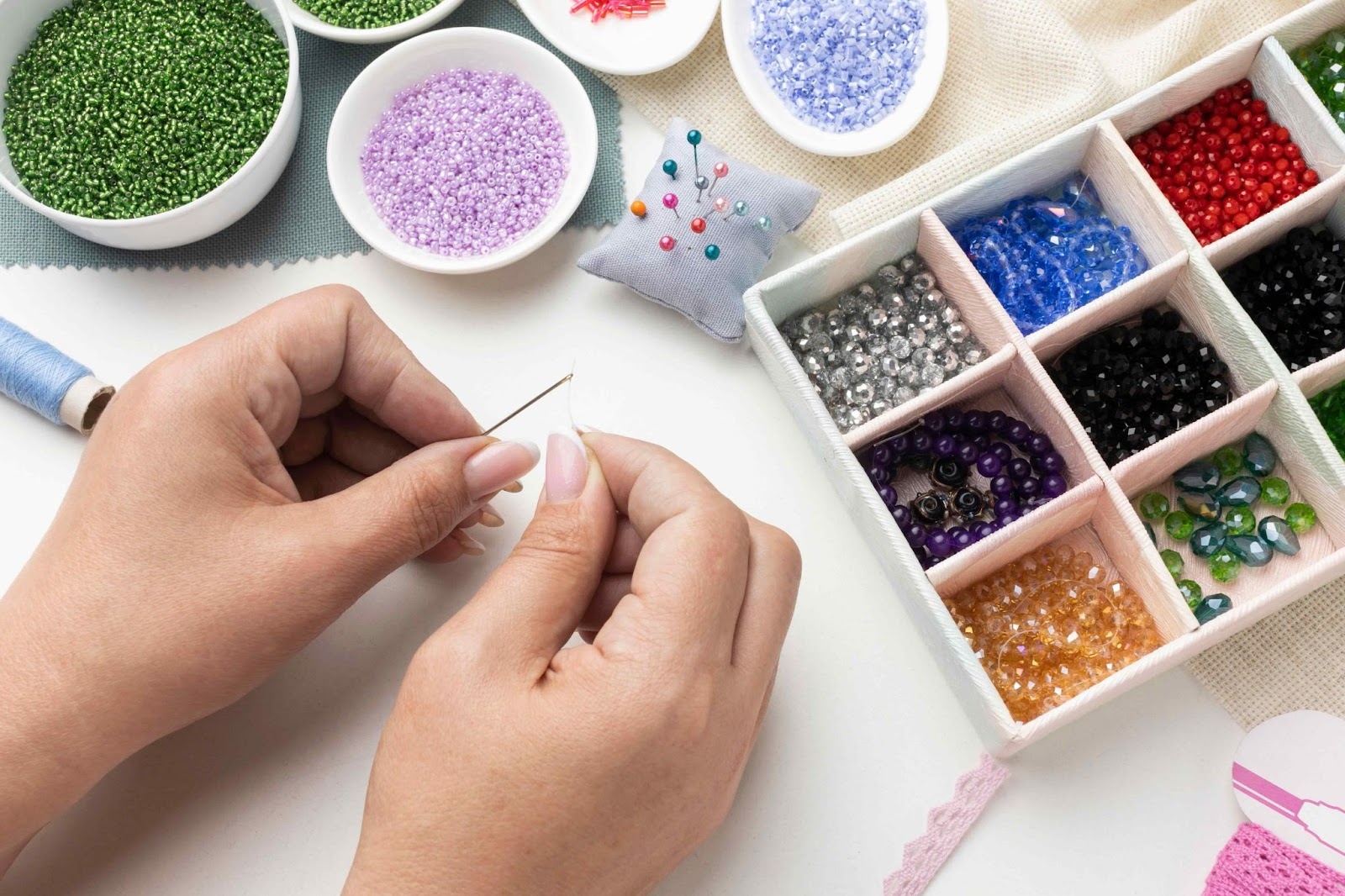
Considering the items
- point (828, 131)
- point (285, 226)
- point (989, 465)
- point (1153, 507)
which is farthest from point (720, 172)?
point (1153, 507)

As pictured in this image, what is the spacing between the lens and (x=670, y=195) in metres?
1.62

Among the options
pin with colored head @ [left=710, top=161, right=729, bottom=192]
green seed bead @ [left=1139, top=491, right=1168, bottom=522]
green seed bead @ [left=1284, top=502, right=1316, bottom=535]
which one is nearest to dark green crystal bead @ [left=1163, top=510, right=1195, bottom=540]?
green seed bead @ [left=1139, top=491, right=1168, bottom=522]

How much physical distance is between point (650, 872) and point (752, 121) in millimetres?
→ 1107

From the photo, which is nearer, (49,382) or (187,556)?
(187,556)

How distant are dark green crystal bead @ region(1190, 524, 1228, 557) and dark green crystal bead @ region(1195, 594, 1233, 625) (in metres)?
0.07

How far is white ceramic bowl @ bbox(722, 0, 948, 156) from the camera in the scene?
165 cm

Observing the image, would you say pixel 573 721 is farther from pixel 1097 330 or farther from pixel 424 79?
pixel 424 79

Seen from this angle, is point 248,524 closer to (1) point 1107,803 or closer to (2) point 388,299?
(2) point 388,299

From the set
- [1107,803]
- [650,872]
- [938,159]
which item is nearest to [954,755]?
[1107,803]

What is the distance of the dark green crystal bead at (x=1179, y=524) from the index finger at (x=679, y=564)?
2.32 feet

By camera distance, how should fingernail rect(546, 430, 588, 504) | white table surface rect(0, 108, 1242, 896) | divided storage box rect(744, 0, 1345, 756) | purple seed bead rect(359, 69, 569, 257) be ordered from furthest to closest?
1. purple seed bead rect(359, 69, 569, 257)
2. white table surface rect(0, 108, 1242, 896)
3. divided storage box rect(744, 0, 1345, 756)
4. fingernail rect(546, 430, 588, 504)

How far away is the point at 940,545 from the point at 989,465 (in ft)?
0.45

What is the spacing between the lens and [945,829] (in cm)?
152

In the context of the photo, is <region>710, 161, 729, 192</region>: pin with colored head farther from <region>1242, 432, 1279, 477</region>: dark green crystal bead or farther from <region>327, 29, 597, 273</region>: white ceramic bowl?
<region>1242, 432, 1279, 477</region>: dark green crystal bead
